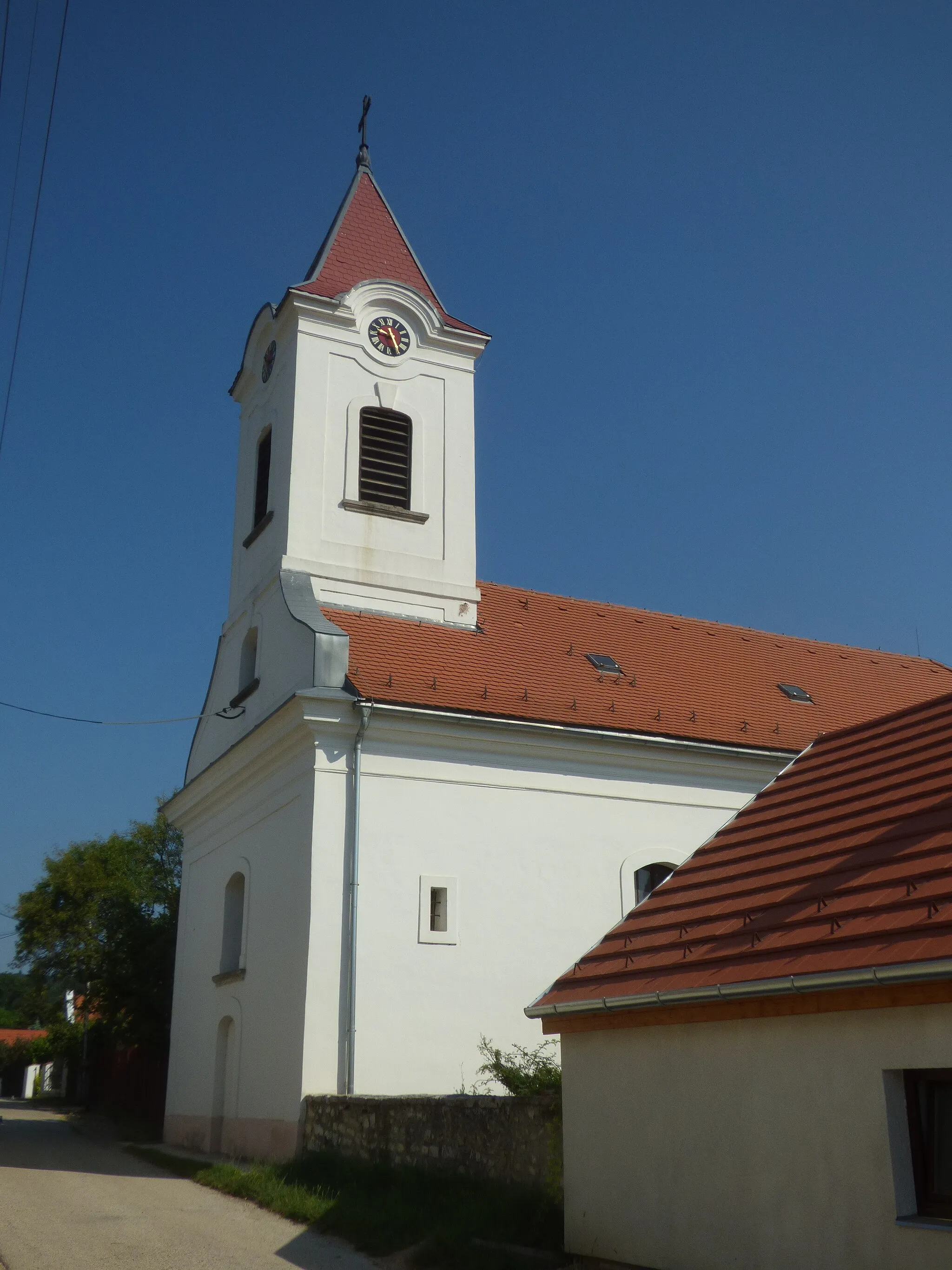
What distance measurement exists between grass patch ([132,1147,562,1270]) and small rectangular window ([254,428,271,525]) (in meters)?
12.3

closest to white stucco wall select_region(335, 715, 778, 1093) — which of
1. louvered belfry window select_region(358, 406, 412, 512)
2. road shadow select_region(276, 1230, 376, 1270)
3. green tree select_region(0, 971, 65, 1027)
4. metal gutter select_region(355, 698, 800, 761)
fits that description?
metal gutter select_region(355, 698, 800, 761)

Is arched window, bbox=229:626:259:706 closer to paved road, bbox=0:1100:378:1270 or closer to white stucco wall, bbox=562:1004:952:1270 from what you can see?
paved road, bbox=0:1100:378:1270

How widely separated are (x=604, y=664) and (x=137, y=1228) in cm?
1265

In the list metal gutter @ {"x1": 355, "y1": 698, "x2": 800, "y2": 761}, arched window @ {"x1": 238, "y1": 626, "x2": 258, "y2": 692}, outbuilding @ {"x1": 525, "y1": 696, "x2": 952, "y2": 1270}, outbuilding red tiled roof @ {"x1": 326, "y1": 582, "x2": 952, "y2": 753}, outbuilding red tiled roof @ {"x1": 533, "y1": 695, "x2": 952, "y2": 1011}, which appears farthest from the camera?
arched window @ {"x1": 238, "y1": 626, "x2": 258, "y2": 692}

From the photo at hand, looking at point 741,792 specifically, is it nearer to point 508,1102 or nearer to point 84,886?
point 508,1102

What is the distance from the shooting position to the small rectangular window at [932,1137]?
6879 mm

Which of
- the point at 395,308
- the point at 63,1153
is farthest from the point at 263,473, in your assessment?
the point at 63,1153

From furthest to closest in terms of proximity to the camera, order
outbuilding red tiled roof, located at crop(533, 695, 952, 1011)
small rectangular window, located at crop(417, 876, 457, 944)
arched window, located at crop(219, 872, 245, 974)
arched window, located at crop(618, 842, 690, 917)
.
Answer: arched window, located at crop(219, 872, 245, 974) < arched window, located at crop(618, 842, 690, 917) < small rectangular window, located at crop(417, 876, 457, 944) < outbuilding red tiled roof, located at crop(533, 695, 952, 1011)

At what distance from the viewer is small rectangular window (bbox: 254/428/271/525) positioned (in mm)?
22828

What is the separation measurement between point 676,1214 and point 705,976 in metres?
1.66

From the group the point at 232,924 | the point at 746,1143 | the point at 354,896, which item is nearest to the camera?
the point at 746,1143

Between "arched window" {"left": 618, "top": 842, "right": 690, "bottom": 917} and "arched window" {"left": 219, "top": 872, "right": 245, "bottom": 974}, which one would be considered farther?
"arched window" {"left": 219, "top": 872, "right": 245, "bottom": 974}

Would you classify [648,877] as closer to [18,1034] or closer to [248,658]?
[248,658]

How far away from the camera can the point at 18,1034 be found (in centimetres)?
7806
